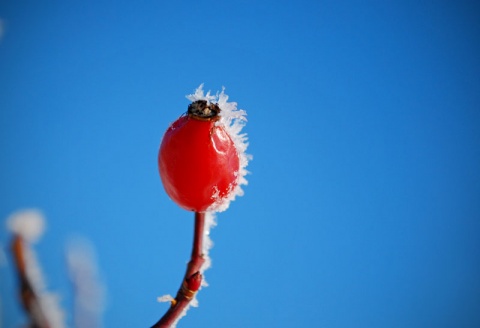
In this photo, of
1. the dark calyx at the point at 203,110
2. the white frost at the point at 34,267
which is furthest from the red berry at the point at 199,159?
the white frost at the point at 34,267

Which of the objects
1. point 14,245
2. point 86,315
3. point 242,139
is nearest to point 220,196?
point 242,139

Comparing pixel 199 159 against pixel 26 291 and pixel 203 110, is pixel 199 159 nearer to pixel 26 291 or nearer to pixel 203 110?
pixel 203 110

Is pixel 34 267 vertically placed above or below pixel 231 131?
below

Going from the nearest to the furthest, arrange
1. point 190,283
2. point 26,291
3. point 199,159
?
1. point 26,291
2. point 190,283
3. point 199,159

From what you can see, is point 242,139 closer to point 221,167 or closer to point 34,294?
point 221,167

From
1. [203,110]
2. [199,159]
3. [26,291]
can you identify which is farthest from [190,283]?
[203,110]

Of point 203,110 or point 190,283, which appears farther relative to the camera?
point 203,110
